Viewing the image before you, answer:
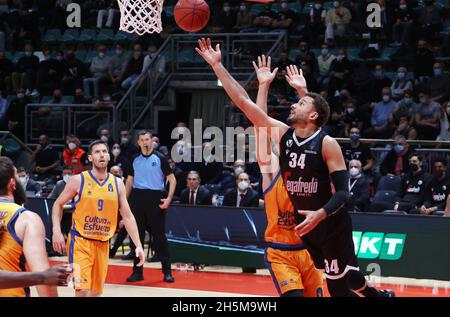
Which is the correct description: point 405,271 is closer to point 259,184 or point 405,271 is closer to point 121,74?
point 259,184

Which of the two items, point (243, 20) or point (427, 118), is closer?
point (427, 118)

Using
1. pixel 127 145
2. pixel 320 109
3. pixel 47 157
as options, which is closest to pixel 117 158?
pixel 127 145

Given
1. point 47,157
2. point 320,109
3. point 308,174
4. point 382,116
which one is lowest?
point 47,157

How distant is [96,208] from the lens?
8406mm

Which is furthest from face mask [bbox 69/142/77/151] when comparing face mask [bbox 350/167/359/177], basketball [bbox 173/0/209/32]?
basketball [bbox 173/0/209/32]

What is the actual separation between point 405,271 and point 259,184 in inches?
142

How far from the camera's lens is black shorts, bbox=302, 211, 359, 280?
6.43 metres

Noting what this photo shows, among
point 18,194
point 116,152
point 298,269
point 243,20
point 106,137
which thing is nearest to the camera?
point 18,194

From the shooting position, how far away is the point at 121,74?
19.3 meters

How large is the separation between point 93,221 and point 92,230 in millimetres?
100

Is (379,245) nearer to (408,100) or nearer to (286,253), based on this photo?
(408,100)

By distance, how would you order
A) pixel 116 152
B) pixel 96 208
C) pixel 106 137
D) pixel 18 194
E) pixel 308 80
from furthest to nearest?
pixel 106 137 < pixel 308 80 < pixel 116 152 < pixel 96 208 < pixel 18 194

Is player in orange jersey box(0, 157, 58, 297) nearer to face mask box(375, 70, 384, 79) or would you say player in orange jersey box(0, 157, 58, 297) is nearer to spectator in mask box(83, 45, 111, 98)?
face mask box(375, 70, 384, 79)
